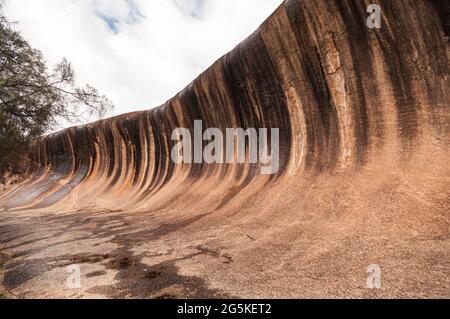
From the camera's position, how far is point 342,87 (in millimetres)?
6824

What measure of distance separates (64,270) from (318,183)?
4.87 m

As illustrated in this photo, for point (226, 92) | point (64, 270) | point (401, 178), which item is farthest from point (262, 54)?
point (64, 270)

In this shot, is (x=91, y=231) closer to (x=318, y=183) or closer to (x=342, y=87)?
(x=318, y=183)
